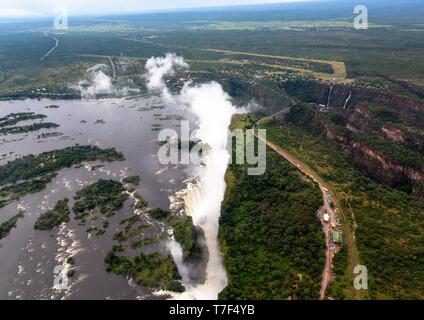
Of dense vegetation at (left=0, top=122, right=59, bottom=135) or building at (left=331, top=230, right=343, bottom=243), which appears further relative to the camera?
dense vegetation at (left=0, top=122, right=59, bottom=135)

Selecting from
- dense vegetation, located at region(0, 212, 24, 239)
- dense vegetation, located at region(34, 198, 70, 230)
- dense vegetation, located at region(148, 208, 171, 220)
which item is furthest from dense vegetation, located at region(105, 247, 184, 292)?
dense vegetation, located at region(0, 212, 24, 239)

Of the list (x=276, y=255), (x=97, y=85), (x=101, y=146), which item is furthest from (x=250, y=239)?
(x=97, y=85)

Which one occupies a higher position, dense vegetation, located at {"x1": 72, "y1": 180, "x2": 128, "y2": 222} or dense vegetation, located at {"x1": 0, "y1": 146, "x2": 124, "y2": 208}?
dense vegetation, located at {"x1": 0, "y1": 146, "x2": 124, "y2": 208}

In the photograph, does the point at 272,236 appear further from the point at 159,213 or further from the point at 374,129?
the point at 374,129

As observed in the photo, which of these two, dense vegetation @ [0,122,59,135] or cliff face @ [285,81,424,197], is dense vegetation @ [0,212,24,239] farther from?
cliff face @ [285,81,424,197]

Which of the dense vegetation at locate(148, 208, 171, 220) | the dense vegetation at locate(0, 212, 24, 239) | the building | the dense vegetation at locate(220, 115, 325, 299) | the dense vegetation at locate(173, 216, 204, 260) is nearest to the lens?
the dense vegetation at locate(220, 115, 325, 299)

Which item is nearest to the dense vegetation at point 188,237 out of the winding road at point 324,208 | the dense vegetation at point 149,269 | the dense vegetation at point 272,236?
the dense vegetation at point 149,269

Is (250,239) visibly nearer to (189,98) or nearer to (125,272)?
(125,272)

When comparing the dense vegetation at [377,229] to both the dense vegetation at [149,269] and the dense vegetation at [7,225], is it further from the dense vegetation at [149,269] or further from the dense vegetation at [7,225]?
the dense vegetation at [7,225]
